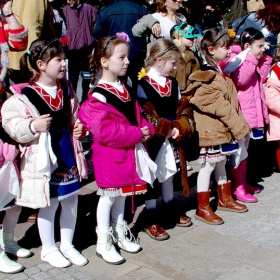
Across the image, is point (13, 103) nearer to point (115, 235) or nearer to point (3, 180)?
point (3, 180)

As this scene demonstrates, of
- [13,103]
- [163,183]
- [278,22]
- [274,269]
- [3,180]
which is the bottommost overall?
[274,269]

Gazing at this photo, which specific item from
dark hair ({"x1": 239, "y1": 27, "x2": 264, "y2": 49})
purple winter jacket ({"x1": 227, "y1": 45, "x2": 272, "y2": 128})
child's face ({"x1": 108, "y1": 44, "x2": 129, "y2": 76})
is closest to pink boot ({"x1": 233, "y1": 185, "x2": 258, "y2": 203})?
purple winter jacket ({"x1": 227, "y1": 45, "x2": 272, "y2": 128})

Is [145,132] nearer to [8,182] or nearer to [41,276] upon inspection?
[8,182]

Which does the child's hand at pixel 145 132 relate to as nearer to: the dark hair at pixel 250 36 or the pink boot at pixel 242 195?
the pink boot at pixel 242 195

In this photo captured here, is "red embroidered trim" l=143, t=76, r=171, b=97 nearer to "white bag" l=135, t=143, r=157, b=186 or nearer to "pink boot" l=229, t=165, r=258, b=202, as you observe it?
"white bag" l=135, t=143, r=157, b=186

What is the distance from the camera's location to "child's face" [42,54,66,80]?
3557 mm

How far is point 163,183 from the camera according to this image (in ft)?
14.2

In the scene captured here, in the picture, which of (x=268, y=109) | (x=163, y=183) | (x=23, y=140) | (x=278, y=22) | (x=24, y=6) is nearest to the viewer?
(x=23, y=140)

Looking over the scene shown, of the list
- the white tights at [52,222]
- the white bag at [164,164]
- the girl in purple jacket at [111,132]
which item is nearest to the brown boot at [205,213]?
the white bag at [164,164]

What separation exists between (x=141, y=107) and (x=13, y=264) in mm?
1518

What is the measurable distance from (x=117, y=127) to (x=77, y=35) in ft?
13.0

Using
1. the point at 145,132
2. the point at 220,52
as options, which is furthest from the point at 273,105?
the point at 145,132

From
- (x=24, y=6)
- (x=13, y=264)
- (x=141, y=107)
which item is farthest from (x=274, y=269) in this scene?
(x=24, y=6)

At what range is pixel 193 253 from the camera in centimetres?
390
